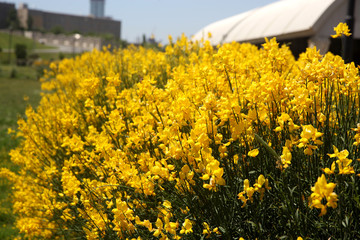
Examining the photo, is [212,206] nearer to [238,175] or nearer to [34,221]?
[238,175]

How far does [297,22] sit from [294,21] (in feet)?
1.04

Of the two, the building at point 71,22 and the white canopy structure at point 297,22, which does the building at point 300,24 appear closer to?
the white canopy structure at point 297,22

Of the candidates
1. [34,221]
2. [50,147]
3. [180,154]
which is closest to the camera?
[180,154]

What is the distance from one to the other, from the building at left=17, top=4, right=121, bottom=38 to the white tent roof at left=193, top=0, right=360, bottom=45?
120 m

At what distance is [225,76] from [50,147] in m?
2.33

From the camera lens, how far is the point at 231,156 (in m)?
2.12

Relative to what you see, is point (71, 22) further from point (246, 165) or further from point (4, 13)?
Result: point (246, 165)

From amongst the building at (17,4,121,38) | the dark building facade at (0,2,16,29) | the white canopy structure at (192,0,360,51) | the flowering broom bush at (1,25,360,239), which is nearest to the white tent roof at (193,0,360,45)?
the white canopy structure at (192,0,360,51)

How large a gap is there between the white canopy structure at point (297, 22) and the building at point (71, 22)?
120413mm

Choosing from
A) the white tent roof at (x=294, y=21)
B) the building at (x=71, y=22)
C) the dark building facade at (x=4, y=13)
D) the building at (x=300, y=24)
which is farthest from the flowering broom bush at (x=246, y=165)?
the building at (x=71, y=22)

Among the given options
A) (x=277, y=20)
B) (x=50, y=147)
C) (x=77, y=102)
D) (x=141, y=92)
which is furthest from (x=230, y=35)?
(x=141, y=92)

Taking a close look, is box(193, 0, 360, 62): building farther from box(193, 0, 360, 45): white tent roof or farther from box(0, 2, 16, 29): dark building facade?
box(0, 2, 16, 29): dark building facade

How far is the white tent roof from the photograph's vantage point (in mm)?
10438

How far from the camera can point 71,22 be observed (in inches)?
5404
